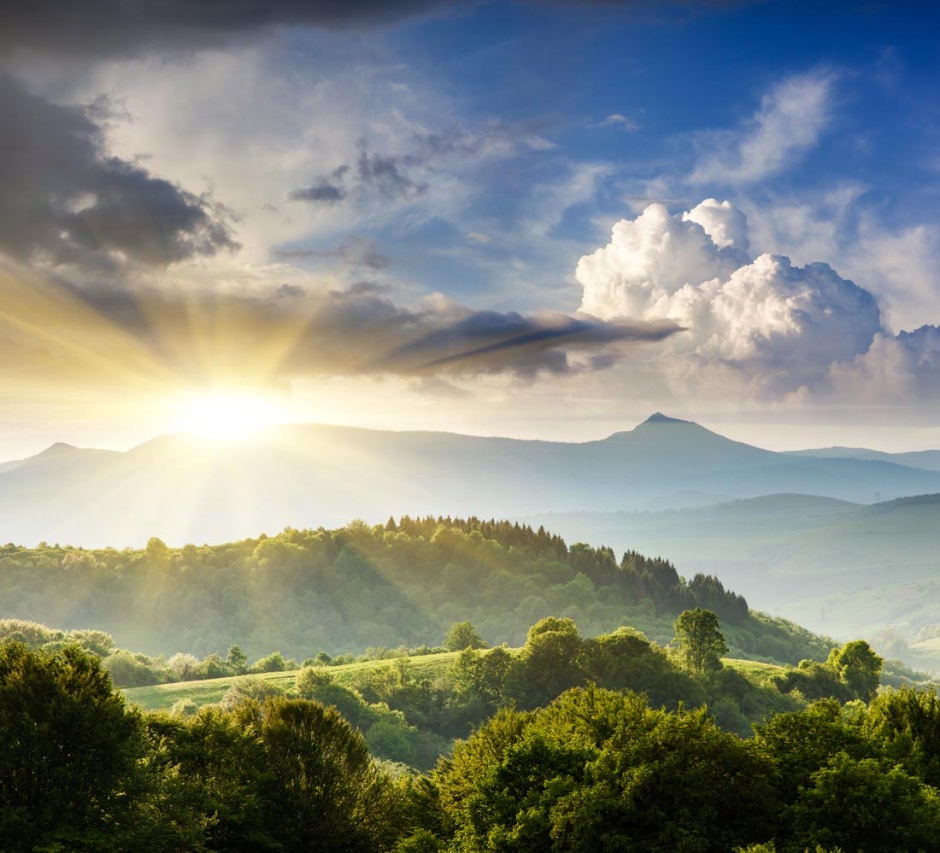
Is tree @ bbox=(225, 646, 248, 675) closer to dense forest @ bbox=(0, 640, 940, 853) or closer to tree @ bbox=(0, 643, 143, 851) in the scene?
dense forest @ bbox=(0, 640, 940, 853)

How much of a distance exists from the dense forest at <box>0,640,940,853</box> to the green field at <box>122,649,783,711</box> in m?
81.0

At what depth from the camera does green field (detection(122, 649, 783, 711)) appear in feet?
429

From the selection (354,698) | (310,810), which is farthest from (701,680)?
(310,810)

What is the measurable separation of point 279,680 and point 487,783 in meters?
113

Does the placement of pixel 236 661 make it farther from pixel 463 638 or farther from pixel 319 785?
pixel 319 785

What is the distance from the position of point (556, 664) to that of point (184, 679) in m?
76.5

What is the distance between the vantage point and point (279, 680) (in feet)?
467

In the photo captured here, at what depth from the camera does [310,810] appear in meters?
46.2

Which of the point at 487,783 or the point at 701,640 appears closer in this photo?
the point at 487,783

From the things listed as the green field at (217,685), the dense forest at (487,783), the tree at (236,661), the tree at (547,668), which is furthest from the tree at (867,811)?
the tree at (236,661)

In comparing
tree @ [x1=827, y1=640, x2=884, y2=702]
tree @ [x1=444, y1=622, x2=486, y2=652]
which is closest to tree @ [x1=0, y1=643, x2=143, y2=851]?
tree @ [x1=827, y1=640, x2=884, y2=702]

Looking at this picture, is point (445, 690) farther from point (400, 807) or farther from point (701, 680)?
point (400, 807)

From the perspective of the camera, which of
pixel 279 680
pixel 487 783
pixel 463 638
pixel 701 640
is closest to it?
pixel 487 783

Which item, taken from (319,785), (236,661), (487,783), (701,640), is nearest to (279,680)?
(236,661)
